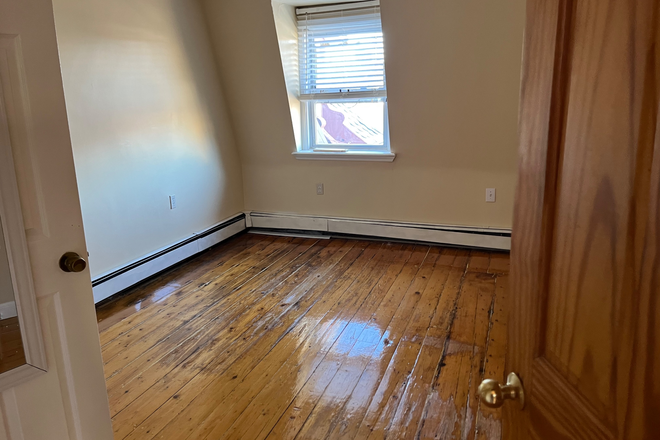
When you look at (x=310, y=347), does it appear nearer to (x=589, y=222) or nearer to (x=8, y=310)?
(x=8, y=310)

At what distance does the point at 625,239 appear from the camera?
46 cm

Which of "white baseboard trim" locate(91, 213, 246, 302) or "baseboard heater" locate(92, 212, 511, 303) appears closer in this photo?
"white baseboard trim" locate(91, 213, 246, 302)

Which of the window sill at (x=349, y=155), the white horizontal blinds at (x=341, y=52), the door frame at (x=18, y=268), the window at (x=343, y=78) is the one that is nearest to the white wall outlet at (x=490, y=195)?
the window sill at (x=349, y=155)

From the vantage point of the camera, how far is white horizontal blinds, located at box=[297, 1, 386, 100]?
12.0 feet

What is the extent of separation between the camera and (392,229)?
13.6ft

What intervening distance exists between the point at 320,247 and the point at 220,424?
2323 millimetres

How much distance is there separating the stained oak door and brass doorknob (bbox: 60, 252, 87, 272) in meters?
1.12

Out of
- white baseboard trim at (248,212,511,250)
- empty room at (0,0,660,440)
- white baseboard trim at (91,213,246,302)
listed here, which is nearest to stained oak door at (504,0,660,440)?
empty room at (0,0,660,440)

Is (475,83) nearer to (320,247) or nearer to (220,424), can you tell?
(320,247)

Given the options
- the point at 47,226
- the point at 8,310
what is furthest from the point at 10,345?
the point at 47,226

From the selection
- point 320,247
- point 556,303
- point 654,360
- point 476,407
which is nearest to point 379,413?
point 476,407

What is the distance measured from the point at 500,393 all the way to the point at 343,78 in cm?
348

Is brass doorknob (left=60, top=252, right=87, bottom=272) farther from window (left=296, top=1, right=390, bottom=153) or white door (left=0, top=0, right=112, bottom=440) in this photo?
window (left=296, top=1, right=390, bottom=153)

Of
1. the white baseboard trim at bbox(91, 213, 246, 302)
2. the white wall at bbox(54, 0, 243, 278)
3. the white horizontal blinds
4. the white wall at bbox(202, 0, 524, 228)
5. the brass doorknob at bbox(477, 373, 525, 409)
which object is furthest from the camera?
the white horizontal blinds
